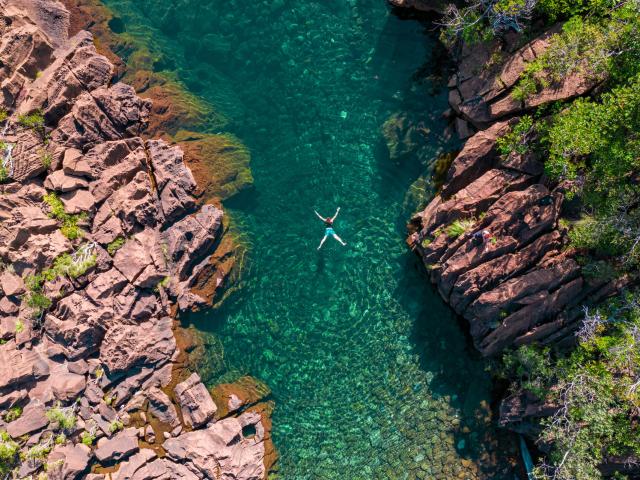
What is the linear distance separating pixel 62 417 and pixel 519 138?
917 inches

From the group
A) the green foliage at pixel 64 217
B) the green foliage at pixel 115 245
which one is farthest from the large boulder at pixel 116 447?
the green foliage at pixel 64 217

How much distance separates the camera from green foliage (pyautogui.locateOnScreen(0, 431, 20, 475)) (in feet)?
65.9

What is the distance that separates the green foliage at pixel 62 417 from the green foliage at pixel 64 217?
26.0 feet

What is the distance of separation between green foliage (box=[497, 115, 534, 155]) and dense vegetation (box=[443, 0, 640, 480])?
40 millimetres

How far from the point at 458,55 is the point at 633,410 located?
16.1m

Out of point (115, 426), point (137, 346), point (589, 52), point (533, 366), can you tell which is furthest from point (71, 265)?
point (589, 52)

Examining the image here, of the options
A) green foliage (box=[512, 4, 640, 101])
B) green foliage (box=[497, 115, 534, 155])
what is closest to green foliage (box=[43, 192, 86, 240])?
Result: green foliage (box=[497, 115, 534, 155])

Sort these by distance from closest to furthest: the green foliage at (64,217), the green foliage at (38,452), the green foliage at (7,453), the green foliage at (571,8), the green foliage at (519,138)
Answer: the green foliage at (571,8)
the green foliage at (519,138)
the green foliage at (7,453)
the green foliage at (38,452)
the green foliage at (64,217)

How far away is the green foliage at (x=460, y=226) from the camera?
1869 centimetres

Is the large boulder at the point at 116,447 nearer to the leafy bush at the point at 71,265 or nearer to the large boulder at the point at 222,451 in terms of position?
the large boulder at the point at 222,451

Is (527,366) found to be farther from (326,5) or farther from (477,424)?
(326,5)

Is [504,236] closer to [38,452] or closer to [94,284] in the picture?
[94,284]

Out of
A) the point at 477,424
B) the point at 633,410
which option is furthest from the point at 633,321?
the point at 477,424

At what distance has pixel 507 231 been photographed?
1827 cm
